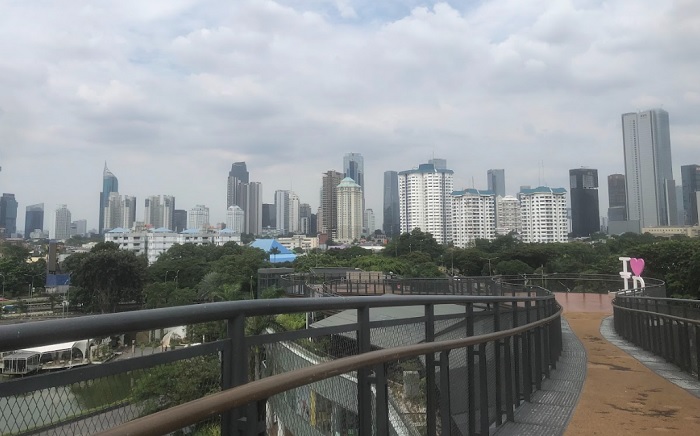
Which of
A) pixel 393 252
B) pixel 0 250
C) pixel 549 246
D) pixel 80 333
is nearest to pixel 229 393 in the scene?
pixel 80 333

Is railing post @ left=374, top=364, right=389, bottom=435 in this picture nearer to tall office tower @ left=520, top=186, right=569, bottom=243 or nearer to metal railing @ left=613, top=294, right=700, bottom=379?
metal railing @ left=613, top=294, right=700, bottom=379

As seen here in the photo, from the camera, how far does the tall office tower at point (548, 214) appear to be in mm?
156625

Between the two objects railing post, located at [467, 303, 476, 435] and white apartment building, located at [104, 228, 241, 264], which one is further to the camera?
white apartment building, located at [104, 228, 241, 264]

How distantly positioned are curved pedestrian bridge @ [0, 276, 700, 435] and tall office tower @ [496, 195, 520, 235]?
16685 centimetres

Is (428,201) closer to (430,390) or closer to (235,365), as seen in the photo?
(430,390)

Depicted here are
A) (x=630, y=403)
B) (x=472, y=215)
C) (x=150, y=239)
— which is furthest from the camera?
(x=472, y=215)

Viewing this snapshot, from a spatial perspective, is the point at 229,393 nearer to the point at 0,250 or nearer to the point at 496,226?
the point at 0,250

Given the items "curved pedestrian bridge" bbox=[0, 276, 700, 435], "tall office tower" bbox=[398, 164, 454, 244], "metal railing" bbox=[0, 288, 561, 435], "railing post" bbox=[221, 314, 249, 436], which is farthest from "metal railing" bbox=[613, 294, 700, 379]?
"tall office tower" bbox=[398, 164, 454, 244]

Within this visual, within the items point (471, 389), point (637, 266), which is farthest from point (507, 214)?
point (471, 389)

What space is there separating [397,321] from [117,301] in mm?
69910

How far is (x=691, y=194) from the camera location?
609 ft

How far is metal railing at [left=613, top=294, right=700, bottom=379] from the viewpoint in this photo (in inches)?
306

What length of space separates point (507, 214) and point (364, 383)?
17575 centimetres

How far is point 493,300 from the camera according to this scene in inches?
191
